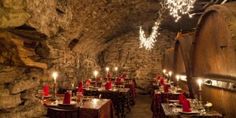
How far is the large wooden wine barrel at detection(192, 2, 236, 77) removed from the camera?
331cm

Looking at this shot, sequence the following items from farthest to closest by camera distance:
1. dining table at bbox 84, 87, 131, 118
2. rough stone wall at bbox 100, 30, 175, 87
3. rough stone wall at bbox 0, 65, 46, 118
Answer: rough stone wall at bbox 100, 30, 175, 87
dining table at bbox 84, 87, 131, 118
rough stone wall at bbox 0, 65, 46, 118

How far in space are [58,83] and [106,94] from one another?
1490 mm

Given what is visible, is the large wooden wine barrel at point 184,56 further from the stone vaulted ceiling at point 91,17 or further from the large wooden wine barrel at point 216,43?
the stone vaulted ceiling at point 91,17

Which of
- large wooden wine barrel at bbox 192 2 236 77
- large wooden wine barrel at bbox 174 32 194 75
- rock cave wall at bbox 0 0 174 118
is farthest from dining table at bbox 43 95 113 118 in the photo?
large wooden wine barrel at bbox 174 32 194 75

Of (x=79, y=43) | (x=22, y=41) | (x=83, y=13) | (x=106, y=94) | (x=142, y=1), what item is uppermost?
(x=142, y=1)

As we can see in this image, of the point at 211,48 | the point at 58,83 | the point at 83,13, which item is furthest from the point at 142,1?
the point at 211,48

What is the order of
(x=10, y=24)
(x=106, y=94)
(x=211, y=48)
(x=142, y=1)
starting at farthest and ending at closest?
(x=142, y=1)
(x=106, y=94)
(x=211, y=48)
(x=10, y=24)

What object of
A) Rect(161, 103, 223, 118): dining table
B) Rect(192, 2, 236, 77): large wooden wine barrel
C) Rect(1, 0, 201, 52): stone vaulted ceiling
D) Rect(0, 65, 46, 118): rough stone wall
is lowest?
Rect(161, 103, 223, 118): dining table

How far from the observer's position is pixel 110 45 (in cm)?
1470

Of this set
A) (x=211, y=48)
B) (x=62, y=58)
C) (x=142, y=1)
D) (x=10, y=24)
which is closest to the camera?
(x=10, y=24)

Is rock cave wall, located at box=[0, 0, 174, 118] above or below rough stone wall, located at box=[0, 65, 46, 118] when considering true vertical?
above

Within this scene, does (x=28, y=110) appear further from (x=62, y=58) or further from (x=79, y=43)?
(x=79, y=43)

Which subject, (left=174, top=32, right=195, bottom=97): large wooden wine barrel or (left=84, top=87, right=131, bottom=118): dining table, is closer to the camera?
(left=174, top=32, right=195, bottom=97): large wooden wine barrel

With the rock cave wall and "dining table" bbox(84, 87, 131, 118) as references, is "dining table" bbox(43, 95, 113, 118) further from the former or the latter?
"dining table" bbox(84, 87, 131, 118)
